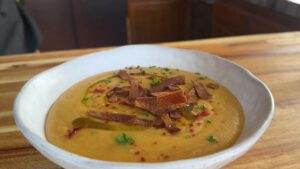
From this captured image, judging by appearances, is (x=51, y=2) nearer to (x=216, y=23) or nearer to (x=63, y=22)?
(x=63, y=22)

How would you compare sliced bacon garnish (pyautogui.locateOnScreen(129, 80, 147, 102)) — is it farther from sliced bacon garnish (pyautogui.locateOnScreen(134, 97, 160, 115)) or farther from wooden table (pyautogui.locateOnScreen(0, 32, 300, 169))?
wooden table (pyautogui.locateOnScreen(0, 32, 300, 169))

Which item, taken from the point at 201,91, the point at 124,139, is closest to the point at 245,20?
the point at 201,91

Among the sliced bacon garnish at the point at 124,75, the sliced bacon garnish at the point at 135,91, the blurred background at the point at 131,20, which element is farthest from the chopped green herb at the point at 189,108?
the blurred background at the point at 131,20

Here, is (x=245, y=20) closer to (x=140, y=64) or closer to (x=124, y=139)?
(x=140, y=64)

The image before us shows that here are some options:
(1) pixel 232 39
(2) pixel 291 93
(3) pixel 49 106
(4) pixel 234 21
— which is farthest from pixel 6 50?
(4) pixel 234 21

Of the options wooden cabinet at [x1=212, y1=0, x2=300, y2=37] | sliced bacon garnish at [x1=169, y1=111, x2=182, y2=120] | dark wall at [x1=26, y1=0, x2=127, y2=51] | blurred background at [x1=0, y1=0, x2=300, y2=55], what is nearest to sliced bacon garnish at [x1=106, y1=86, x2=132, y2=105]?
sliced bacon garnish at [x1=169, y1=111, x2=182, y2=120]
